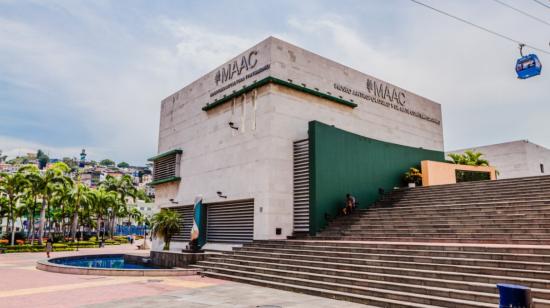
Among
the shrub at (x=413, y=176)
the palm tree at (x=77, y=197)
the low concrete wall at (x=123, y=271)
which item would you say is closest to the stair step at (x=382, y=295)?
the low concrete wall at (x=123, y=271)

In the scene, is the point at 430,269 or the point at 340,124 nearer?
the point at 430,269

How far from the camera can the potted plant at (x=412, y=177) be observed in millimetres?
23609

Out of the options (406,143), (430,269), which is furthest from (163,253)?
(406,143)

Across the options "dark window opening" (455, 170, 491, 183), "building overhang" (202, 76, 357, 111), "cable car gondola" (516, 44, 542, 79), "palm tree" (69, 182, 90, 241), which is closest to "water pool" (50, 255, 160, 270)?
"building overhang" (202, 76, 357, 111)

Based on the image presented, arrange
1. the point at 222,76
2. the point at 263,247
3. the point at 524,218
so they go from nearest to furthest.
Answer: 1. the point at 524,218
2. the point at 263,247
3. the point at 222,76

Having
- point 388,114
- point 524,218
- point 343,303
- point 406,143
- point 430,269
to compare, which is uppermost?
point 388,114

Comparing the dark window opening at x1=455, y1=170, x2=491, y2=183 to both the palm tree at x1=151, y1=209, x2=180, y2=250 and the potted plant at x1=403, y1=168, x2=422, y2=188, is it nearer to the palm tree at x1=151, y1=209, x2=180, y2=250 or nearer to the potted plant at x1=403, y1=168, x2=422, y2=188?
the potted plant at x1=403, y1=168, x2=422, y2=188

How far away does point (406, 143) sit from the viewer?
26.7m

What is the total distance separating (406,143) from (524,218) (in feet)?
47.7

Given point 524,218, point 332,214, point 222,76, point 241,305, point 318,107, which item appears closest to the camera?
point 241,305

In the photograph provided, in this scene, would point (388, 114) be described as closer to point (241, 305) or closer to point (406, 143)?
point (406, 143)

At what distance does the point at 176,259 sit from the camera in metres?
17.7

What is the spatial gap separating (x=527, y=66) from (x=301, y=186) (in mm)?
10552

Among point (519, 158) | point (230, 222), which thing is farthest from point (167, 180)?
point (519, 158)
